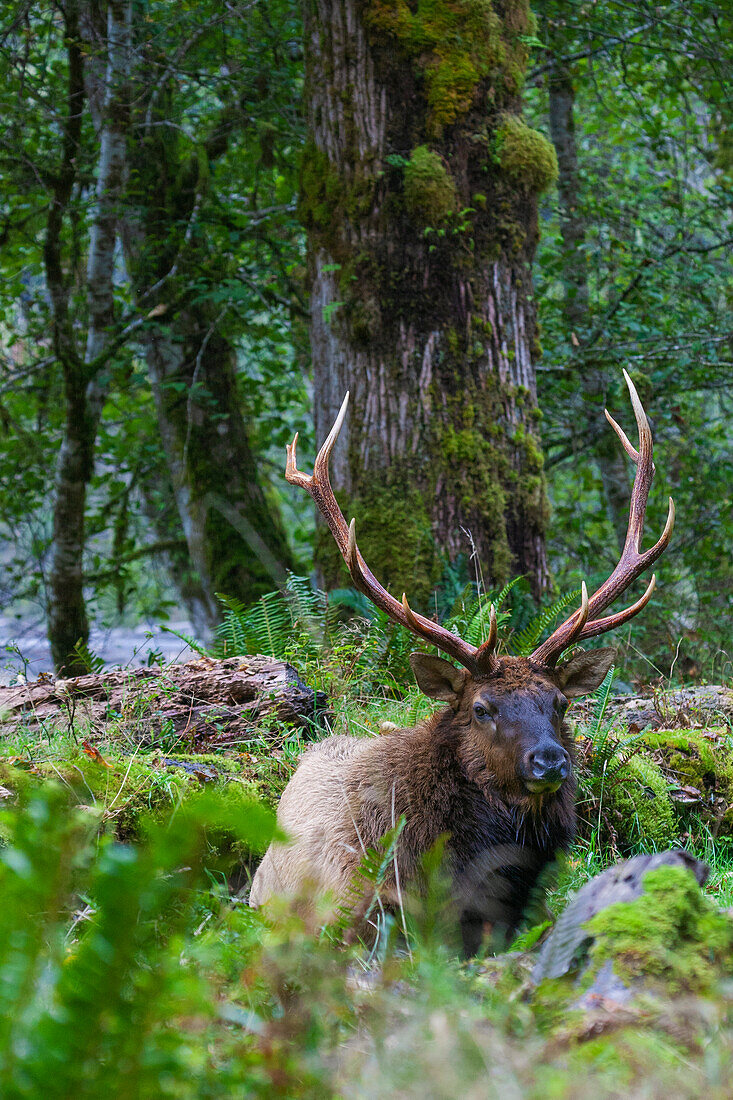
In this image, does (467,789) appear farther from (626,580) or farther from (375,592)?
(626,580)

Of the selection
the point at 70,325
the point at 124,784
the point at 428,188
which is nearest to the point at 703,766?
the point at 124,784

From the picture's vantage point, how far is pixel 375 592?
4.16 metres

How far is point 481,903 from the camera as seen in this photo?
3.38 m

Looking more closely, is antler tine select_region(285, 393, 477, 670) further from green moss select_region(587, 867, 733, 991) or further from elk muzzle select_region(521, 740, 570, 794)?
green moss select_region(587, 867, 733, 991)

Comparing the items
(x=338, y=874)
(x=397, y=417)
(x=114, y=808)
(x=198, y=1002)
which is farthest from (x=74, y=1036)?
(x=397, y=417)

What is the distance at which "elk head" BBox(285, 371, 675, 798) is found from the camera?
3477 millimetres

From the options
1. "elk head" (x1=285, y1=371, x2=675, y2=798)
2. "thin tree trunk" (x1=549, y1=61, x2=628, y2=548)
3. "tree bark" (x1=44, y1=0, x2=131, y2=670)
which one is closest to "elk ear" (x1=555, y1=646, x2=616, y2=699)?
"elk head" (x1=285, y1=371, x2=675, y2=798)

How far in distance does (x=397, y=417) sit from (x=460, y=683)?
327 cm

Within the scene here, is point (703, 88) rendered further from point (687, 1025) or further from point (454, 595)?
point (687, 1025)

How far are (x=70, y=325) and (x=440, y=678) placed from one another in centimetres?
625

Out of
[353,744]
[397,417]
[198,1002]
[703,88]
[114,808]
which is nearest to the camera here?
[198,1002]

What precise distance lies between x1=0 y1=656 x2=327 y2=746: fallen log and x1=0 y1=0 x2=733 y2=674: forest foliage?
3720 millimetres

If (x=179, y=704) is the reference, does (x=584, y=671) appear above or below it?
above

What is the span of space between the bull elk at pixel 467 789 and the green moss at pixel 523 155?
3927mm
